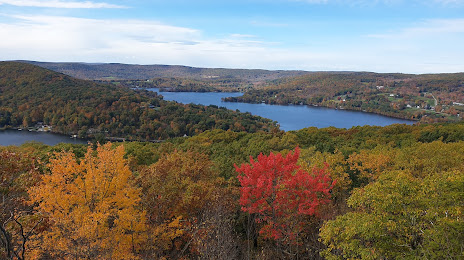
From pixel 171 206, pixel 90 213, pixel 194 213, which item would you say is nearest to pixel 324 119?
pixel 194 213

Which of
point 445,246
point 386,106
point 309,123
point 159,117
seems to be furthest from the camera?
point 386,106

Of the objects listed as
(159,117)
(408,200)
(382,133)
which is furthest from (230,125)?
(408,200)

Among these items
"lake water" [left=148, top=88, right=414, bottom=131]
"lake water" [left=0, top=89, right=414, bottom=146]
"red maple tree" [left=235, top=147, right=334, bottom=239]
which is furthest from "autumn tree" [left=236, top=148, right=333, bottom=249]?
"lake water" [left=148, top=88, right=414, bottom=131]

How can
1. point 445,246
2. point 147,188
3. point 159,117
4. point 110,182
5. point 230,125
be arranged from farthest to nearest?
point 159,117 → point 230,125 → point 147,188 → point 110,182 → point 445,246

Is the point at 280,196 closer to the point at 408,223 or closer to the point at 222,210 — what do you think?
the point at 222,210

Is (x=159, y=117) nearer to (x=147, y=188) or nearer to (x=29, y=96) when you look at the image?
(x=29, y=96)

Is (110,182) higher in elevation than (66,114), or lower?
higher
